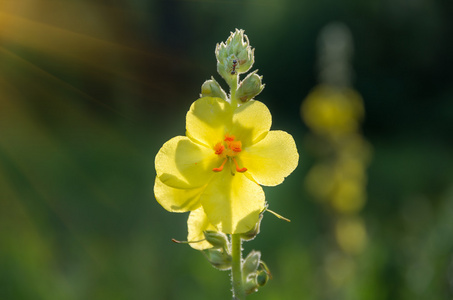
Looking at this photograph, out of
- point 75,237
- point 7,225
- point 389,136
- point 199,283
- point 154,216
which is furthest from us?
point 389,136

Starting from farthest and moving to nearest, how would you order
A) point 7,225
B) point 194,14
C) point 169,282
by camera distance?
point 194,14
point 7,225
point 169,282

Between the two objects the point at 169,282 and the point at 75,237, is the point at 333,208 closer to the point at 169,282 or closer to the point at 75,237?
the point at 169,282

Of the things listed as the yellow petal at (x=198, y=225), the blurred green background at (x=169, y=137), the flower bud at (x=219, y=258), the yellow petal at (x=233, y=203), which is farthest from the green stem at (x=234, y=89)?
the blurred green background at (x=169, y=137)

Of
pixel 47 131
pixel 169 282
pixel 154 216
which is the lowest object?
pixel 169 282

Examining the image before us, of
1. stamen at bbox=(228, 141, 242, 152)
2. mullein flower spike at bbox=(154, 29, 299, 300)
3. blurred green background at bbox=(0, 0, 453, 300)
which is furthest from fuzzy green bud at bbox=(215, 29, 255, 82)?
blurred green background at bbox=(0, 0, 453, 300)

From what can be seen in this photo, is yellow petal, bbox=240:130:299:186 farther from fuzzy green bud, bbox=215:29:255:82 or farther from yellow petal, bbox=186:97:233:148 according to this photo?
fuzzy green bud, bbox=215:29:255:82

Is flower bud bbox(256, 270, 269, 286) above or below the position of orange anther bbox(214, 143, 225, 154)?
below

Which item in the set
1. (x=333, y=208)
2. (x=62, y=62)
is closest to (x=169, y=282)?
(x=333, y=208)

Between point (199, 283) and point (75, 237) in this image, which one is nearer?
point (199, 283)
